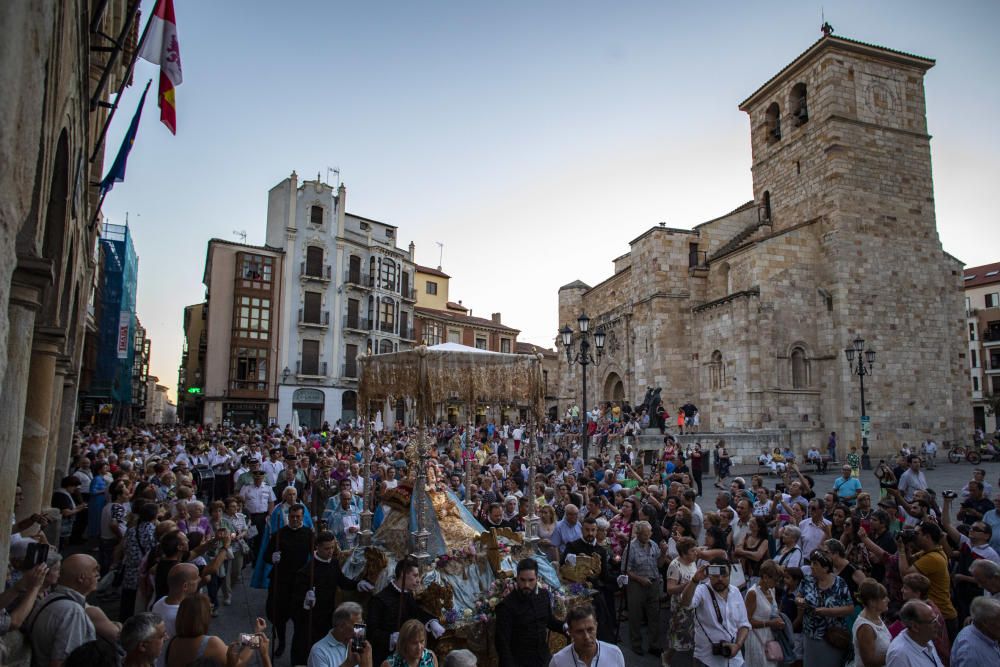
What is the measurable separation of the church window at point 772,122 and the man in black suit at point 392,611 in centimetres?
3211

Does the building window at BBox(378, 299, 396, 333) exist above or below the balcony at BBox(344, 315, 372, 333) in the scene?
above

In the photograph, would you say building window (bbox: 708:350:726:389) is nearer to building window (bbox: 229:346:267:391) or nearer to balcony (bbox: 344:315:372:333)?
balcony (bbox: 344:315:372:333)

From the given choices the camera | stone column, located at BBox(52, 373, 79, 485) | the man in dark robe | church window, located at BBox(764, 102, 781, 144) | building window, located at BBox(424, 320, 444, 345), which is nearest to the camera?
the camera

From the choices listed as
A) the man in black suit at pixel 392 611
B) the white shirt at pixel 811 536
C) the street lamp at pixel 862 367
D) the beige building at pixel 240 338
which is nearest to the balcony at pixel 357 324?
the beige building at pixel 240 338

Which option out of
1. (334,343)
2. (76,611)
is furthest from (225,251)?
(76,611)

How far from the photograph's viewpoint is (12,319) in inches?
190

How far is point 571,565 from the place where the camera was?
695 cm

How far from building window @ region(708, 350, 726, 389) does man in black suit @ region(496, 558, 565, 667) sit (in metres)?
24.6

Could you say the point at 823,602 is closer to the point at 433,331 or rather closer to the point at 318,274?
the point at 318,274

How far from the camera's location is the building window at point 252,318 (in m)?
36.3

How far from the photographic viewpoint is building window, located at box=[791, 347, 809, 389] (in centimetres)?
2645

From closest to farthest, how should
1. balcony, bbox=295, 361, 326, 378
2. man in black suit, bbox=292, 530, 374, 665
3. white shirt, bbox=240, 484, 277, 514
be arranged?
man in black suit, bbox=292, 530, 374, 665 < white shirt, bbox=240, 484, 277, 514 < balcony, bbox=295, 361, 326, 378

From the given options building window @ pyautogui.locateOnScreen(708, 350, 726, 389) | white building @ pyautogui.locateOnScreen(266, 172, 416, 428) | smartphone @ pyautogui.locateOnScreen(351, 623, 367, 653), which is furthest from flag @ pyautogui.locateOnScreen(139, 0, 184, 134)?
white building @ pyautogui.locateOnScreen(266, 172, 416, 428)

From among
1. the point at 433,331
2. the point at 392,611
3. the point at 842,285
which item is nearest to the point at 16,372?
the point at 392,611
